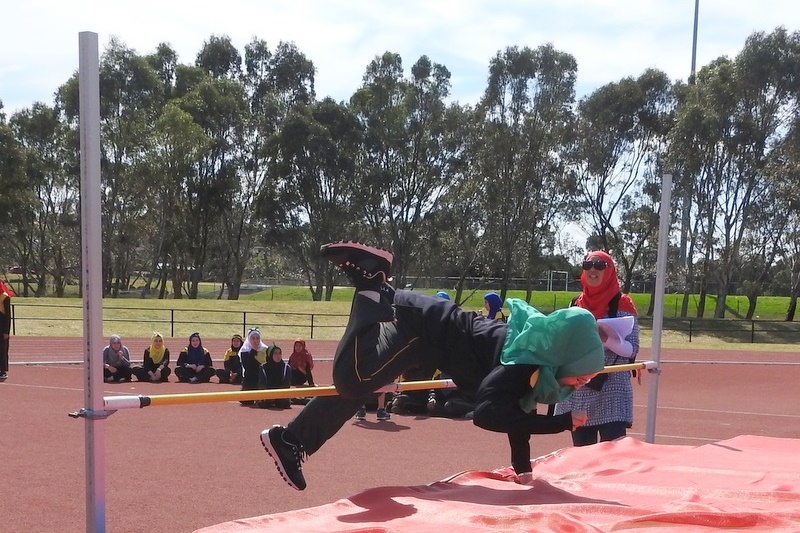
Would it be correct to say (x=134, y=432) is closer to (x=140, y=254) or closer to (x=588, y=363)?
(x=588, y=363)

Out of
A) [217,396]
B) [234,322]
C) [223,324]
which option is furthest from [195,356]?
[234,322]

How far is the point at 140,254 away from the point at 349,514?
38.8m

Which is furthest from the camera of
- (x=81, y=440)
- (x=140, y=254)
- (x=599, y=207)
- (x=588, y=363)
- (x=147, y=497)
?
(x=140, y=254)

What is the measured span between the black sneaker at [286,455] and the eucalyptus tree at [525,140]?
29382mm

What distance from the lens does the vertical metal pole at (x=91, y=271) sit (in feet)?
8.98

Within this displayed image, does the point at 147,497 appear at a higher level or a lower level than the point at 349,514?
lower

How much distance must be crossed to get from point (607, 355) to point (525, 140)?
92.6 ft

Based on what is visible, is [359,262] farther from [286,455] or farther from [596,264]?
[596,264]

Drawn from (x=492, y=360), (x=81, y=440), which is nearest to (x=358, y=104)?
(x=81, y=440)

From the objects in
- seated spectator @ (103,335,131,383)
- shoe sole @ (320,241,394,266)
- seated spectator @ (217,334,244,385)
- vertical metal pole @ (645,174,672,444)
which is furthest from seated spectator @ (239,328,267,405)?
shoe sole @ (320,241,394,266)

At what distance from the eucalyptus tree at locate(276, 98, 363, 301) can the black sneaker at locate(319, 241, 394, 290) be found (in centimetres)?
2964

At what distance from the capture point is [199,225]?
36.2m

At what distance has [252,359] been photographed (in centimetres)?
1084

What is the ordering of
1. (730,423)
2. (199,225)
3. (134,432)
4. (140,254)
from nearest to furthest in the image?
(134,432) → (730,423) → (199,225) → (140,254)
